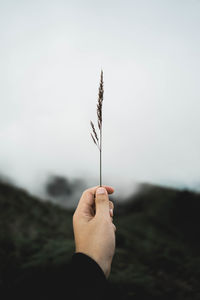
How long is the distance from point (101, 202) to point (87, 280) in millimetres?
835

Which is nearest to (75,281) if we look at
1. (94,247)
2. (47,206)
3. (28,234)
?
(94,247)

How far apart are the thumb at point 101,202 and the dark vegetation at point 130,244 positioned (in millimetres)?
3547

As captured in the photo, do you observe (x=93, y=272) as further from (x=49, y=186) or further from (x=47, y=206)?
(x=49, y=186)

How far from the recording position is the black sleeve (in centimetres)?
161

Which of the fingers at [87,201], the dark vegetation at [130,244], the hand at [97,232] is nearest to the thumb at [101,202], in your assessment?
the hand at [97,232]

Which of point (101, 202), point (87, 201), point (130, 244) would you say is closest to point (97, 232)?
point (101, 202)

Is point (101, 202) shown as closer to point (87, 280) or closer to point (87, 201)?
point (87, 201)

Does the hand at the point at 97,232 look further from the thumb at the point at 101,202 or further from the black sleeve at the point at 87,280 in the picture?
the black sleeve at the point at 87,280

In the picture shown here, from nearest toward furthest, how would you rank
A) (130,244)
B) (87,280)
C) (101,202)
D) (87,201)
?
(87,280) → (101,202) → (87,201) → (130,244)

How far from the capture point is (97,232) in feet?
6.88

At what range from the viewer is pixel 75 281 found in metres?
1.70

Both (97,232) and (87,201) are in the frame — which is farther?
(87,201)

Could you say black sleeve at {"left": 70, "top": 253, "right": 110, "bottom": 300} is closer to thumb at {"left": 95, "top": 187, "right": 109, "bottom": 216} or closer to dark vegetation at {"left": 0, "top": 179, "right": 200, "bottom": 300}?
thumb at {"left": 95, "top": 187, "right": 109, "bottom": 216}

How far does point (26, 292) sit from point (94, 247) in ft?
11.9
